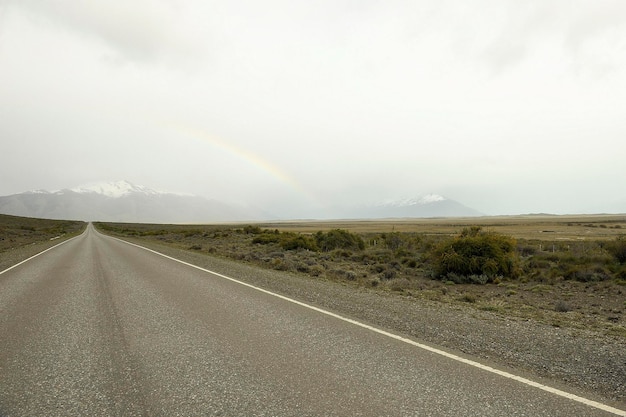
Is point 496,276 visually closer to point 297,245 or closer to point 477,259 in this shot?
point 477,259

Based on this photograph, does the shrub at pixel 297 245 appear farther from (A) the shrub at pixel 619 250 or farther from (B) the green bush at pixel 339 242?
(A) the shrub at pixel 619 250

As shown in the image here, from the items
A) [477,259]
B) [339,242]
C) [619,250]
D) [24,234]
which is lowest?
[477,259]

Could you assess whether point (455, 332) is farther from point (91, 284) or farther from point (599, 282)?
point (599, 282)

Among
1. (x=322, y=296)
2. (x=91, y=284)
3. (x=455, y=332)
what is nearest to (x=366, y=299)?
(x=322, y=296)

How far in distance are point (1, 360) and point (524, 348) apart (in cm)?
764

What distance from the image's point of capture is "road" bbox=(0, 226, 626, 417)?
368cm

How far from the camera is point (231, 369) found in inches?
181

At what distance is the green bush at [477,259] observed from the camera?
17.4m

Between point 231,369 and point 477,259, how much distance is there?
1593 cm

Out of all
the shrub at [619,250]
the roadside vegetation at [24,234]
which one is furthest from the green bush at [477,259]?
the roadside vegetation at [24,234]

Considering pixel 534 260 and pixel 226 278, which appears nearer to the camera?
pixel 226 278

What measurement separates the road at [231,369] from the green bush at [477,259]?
11869 mm

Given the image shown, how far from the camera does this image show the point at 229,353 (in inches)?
203

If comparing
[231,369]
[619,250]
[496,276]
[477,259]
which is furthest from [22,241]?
[619,250]
